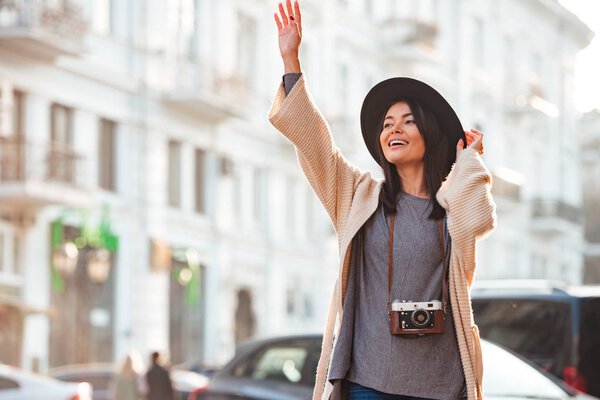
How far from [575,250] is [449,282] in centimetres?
6117

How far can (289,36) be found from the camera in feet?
17.4

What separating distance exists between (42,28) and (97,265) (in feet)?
16.4

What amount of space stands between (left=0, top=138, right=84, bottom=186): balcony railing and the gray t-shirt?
2472 cm

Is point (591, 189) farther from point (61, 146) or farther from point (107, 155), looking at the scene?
point (61, 146)

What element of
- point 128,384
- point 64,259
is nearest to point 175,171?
Answer: point 64,259

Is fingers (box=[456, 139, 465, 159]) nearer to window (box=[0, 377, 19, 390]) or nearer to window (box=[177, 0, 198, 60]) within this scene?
window (box=[0, 377, 19, 390])

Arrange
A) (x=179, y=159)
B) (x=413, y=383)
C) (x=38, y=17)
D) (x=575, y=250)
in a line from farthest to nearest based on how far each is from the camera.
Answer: (x=575, y=250) → (x=179, y=159) → (x=38, y=17) → (x=413, y=383)

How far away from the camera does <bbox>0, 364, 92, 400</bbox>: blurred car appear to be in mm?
18031

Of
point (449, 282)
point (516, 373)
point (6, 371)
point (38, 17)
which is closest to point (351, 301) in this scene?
point (449, 282)

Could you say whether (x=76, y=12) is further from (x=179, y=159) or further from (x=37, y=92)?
(x=179, y=159)

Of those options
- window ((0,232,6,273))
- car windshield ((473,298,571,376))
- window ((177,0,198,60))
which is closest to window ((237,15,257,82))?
window ((177,0,198,60))

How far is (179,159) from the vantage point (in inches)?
1447

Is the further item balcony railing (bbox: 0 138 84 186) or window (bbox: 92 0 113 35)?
window (bbox: 92 0 113 35)

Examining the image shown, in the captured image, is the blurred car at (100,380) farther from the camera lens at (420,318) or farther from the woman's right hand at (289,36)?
the camera lens at (420,318)
